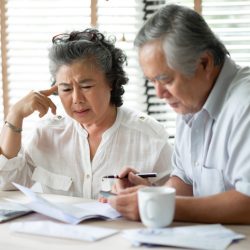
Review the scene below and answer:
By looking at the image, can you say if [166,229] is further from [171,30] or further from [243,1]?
[243,1]

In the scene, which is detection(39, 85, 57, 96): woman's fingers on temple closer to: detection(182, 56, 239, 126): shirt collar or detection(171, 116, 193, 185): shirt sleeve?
detection(171, 116, 193, 185): shirt sleeve

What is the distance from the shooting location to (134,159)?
1.94 meters

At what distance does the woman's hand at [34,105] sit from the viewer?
201 cm

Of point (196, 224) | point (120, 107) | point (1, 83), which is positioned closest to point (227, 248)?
point (196, 224)

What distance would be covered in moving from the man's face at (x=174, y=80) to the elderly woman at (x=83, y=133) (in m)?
0.51

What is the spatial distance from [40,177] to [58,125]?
0.24 m

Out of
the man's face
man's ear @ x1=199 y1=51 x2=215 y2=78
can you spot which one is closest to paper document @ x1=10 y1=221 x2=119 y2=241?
the man's face

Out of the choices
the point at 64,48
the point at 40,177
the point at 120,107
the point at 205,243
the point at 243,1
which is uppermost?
the point at 243,1

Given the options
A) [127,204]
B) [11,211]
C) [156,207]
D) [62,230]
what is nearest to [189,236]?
[156,207]

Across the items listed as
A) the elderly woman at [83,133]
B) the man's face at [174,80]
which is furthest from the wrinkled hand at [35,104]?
the man's face at [174,80]

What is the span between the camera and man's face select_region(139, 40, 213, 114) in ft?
4.42

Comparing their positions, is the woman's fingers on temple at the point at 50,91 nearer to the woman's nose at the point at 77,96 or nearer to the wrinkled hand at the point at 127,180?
the woman's nose at the point at 77,96

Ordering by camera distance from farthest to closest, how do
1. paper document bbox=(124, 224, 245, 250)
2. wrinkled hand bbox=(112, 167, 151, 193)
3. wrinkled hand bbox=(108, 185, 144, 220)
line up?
wrinkled hand bbox=(112, 167, 151, 193) < wrinkled hand bbox=(108, 185, 144, 220) < paper document bbox=(124, 224, 245, 250)

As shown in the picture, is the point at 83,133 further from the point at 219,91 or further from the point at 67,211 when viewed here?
the point at 219,91
